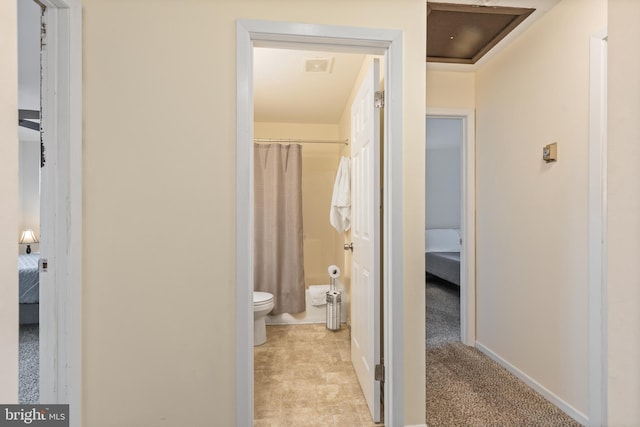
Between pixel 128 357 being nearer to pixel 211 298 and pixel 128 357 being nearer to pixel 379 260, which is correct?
pixel 211 298

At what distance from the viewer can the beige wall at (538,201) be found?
179 centimetres

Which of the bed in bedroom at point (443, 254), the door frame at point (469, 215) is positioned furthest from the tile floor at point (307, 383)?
the bed in bedroom at point (443, 254)

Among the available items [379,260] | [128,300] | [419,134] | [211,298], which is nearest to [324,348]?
[379,260]

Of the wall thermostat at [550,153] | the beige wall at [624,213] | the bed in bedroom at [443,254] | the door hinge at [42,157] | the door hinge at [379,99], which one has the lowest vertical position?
the bed in bedroom at [443,254]

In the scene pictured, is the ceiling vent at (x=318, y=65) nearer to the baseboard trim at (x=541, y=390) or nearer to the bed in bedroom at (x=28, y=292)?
the baseboard trim at (x=541, y=390)

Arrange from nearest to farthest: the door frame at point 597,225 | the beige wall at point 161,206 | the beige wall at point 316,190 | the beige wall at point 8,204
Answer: the beige wall at point 8,204
the beige wall at point 161,206
the door frame at point 597,225
the beige wall at point 316,190

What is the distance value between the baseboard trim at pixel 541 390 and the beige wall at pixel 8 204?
255 centimetres

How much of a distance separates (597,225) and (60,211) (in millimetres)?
2642

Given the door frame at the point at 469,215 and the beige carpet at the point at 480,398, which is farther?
the door frame at the point at 469,215

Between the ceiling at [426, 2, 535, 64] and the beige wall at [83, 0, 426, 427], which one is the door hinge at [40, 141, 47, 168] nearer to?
the beige wall at [83, 0, 426, 427]

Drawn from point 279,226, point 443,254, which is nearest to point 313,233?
point 279,226

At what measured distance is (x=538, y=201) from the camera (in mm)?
2086

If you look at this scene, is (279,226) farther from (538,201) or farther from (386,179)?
(538,201)

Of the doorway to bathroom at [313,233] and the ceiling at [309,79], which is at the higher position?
the ceiling at [309,79]
